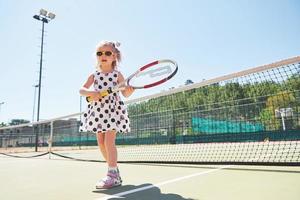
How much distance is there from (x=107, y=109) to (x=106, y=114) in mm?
60

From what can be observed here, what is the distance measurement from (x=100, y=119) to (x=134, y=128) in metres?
6.96

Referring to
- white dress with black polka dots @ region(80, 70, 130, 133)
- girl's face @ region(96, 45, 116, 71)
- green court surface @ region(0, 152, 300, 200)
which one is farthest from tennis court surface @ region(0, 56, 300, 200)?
girl's face @ region(96, 45, 116, 71)

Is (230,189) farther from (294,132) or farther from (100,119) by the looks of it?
(294,132)

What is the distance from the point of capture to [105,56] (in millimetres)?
3291

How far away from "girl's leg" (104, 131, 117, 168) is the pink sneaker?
108 millimetres

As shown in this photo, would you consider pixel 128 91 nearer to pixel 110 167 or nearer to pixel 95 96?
pixel 95 96

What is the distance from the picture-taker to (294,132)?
359 inches

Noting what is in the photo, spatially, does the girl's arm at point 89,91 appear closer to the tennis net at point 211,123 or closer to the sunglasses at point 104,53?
the sunglasses at point 104,53

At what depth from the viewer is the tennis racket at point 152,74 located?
314 cm

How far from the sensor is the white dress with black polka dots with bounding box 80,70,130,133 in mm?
2992

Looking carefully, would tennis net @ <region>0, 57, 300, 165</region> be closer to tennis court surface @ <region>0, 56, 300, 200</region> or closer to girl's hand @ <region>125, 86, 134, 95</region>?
tennis court surface @ <region>0, 56, 300, 200</region>

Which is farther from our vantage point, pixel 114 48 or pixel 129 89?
pixel 114 48

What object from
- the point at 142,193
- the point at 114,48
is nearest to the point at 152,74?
the point at 114,48

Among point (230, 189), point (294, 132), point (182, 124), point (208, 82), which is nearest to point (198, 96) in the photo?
point (182, 124)
